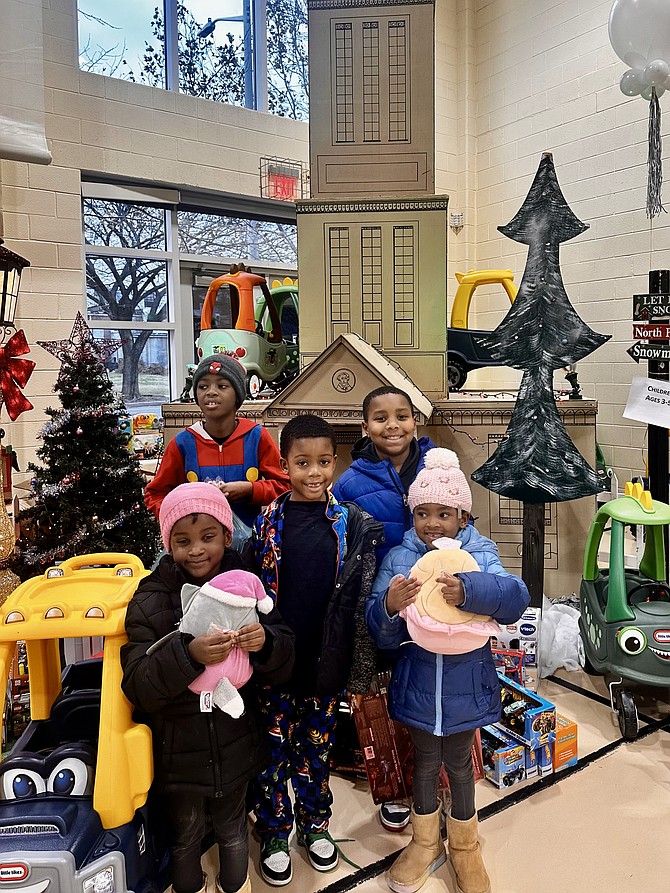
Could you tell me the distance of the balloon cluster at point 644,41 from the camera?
Answer: 3205 mm

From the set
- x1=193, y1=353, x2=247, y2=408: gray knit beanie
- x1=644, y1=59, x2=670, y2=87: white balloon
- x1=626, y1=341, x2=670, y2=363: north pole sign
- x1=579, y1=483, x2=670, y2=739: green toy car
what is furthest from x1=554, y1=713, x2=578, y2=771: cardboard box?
x1=644, y1=59, x2=670, y2=87: white balloon

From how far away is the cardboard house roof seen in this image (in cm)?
344

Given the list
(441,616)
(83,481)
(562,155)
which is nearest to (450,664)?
(441,616)

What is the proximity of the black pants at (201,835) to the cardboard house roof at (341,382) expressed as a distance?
209 cm

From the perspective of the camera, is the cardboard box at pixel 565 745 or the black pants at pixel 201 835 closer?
the black pants at pixel 201 835

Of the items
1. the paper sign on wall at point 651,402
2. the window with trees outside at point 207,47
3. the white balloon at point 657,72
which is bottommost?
the paper sign on wall at point 651,402

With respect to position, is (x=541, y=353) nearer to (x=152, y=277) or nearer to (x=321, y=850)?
(x=321, y=850)

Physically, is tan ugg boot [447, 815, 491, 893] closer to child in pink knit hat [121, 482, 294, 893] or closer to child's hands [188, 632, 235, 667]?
child in pink knit hat [121, 482, 294, 893]

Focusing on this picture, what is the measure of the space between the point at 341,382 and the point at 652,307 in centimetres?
165

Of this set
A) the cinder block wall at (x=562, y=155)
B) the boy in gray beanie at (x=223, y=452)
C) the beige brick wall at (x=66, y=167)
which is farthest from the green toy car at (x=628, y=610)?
the beige brick wall at (x=66, y=167)

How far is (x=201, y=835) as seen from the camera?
70.2 inches

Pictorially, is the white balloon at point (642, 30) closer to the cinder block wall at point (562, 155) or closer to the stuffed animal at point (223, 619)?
the cinder block wall at point (562, 155)

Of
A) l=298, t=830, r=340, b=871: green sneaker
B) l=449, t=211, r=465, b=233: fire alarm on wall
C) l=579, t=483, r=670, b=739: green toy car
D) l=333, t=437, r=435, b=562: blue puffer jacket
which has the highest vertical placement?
l=449, t=211, r=465, b=233: fire alarm on wall

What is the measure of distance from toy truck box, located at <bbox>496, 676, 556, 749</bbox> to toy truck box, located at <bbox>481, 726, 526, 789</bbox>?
0.04 meters
